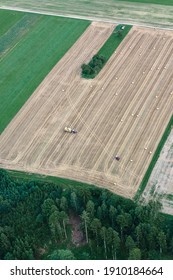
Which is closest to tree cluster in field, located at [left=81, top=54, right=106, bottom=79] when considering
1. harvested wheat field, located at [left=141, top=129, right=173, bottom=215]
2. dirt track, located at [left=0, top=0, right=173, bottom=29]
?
dirt track, located at [left=0, top=0, right=173, bottom=29]

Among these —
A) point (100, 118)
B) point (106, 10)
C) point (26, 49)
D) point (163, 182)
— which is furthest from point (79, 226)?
point (106, 10)

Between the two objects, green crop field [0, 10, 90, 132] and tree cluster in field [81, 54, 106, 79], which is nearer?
green crop field [0, 10, 90, 132]

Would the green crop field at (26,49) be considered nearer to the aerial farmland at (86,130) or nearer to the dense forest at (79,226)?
the aerial farmland at (86,130)

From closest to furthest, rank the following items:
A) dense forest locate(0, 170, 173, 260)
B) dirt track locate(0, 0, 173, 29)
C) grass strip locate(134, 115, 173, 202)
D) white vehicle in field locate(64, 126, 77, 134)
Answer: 1. dense forest locate(0, 170, 173, 260)
2. grass strip locate(134, 115, 173, 202)
3. white vehicle in field locate(64, 126, 77, 134)
4. dirt track locate(0, 0, 173, 29)

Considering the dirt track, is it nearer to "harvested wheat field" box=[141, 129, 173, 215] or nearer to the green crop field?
the green crop field

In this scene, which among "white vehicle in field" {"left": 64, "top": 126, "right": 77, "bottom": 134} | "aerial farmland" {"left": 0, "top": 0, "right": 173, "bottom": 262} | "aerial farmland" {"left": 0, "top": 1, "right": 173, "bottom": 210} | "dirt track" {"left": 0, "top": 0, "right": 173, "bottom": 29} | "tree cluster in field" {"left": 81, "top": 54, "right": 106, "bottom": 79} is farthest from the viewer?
"dirt track" {"left": 0, "top": 0, "right": 173, "bottom": 29}

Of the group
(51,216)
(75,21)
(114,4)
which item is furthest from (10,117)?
(114,4)

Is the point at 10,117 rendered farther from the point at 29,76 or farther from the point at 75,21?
the point at 75,21

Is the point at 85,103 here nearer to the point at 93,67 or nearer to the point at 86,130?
the point at 86,130
